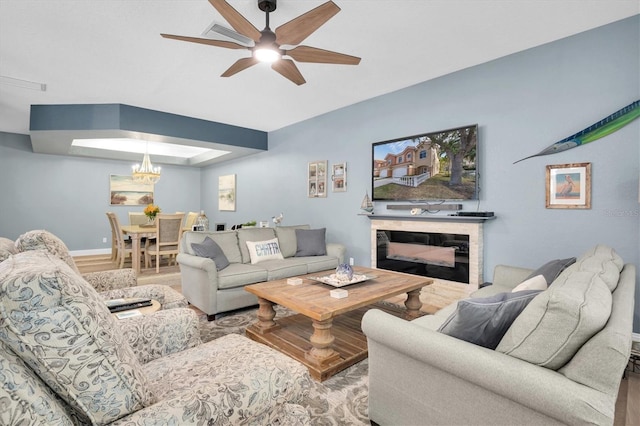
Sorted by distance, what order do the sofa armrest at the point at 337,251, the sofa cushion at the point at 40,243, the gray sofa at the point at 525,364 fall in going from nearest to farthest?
the gray sofa at the point at 525,364
the sofa cushion at the point at 40,243
the sofa armrest at the point at 337,251

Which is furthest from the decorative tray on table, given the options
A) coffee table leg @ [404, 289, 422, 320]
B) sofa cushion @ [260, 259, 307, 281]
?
sofa cushion @ [260, 259, 307, 281]

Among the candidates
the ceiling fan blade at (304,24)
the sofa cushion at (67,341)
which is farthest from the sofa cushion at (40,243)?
the ceiling fan blade at (304,24)

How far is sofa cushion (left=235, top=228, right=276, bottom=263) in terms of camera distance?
4.22m

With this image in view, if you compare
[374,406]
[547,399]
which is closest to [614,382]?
[547,399]

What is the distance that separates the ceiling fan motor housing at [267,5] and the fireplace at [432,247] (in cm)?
274

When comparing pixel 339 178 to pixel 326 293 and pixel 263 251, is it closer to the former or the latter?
pixel 263 251

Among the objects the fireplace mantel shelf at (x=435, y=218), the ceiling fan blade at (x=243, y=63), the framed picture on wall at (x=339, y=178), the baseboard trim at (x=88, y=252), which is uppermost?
the ceiling fan blade at (x=243, y=63)

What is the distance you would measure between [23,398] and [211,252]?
294 centimetres

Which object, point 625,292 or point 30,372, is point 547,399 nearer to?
point 625,292

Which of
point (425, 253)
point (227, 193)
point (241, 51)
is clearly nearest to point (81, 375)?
point (241, 51)

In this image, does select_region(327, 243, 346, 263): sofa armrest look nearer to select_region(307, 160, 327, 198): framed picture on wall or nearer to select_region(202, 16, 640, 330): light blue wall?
select_region(202, 16, 640, 330): light blue wall

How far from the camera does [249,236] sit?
4375 mm

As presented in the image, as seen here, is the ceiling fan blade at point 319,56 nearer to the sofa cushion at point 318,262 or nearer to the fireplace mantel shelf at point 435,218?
the fireplace mantel shelf at point 435,218

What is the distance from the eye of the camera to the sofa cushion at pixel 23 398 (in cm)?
71
